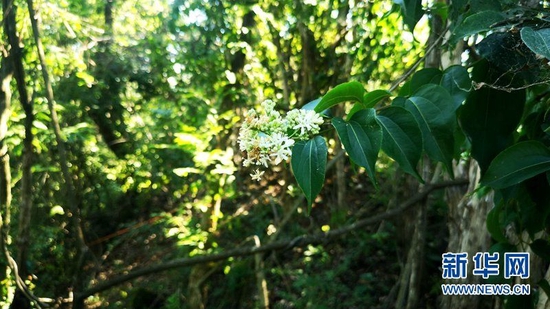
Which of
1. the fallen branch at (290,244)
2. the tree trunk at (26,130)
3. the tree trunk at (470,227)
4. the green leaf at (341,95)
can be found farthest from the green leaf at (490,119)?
the tree trunk at (26,130)

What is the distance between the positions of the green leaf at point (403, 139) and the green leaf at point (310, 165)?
0.10 metres

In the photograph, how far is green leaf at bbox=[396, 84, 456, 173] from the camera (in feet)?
2.34

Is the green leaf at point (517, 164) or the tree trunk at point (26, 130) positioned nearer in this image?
the green leaf at point (517, 164)

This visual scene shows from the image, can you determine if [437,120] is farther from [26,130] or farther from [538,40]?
[26,130]

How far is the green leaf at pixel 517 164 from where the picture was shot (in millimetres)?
720

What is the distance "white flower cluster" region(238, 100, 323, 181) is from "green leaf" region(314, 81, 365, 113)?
0.10 ft

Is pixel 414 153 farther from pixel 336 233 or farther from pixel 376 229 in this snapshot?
pixel 376 229

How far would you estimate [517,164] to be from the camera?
72 cm

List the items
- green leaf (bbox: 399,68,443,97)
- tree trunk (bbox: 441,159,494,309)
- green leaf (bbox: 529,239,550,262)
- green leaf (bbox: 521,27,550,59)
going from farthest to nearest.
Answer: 1. tree trunk (bbox: 441,159,494,309)
2. green leaf (bbox: 529,239,550,262)
3. green leaf (bbox: 399,68,443,97)
4. green leaf (bbox: 521,27,550,59)

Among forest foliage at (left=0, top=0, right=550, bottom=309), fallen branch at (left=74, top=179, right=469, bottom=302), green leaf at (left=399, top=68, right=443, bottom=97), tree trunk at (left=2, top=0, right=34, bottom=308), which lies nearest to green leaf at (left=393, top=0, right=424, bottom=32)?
forest foliage at (left=0, top=0, right=550, bottom=309)

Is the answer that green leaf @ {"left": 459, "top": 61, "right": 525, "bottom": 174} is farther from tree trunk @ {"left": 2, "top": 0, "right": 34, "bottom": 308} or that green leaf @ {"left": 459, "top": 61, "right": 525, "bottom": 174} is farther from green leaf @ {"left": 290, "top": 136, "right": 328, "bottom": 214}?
tree trunk @ {"left": 2, "top": 0, "right": 34, "bottom": 308}

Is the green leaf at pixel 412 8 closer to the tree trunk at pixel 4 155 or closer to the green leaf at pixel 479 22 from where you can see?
the green leaf at pixel 479 22

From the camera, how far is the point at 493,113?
806 mm

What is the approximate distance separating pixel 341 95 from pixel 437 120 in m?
0.16
